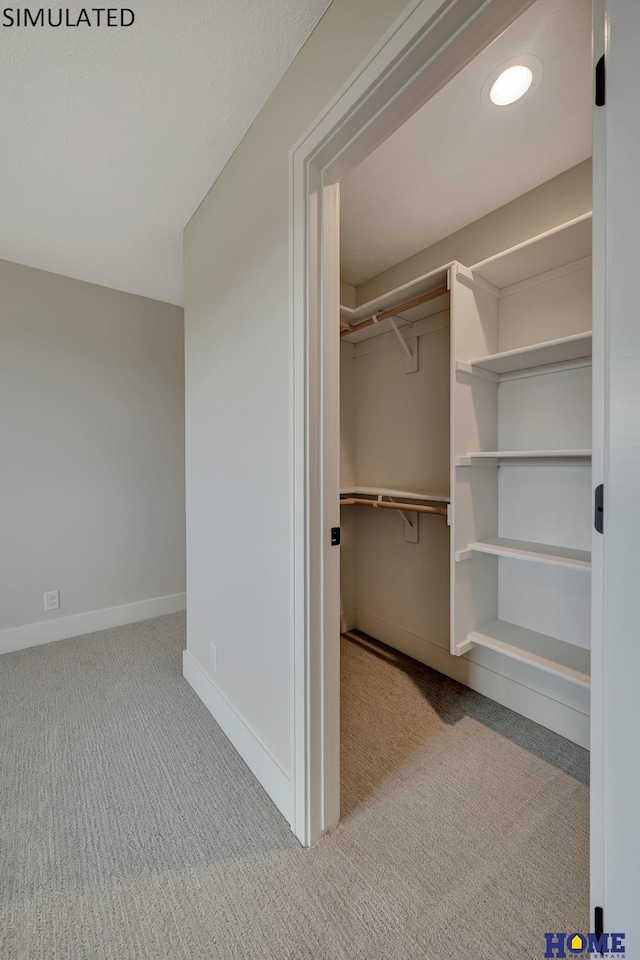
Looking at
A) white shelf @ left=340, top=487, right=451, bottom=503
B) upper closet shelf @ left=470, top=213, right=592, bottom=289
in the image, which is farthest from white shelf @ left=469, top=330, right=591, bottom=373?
white shelf @ left=340, top=487, right=451, bottom=503

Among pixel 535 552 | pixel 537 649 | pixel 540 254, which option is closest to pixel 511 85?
pixel 540 254

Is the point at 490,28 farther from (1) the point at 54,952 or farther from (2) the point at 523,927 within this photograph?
(1) the point at 54,952

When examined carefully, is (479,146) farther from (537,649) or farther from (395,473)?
(537,649)

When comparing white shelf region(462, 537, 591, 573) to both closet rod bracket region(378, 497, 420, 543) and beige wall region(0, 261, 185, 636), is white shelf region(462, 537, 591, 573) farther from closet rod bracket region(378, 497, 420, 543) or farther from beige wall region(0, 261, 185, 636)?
beige wall region(0, 261, 185, 636)

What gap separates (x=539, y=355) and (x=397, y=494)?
3.23 feet

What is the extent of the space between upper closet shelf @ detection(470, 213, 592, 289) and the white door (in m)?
0.89

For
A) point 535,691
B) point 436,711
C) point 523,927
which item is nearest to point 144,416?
point 436,711

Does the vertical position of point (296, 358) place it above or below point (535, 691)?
above

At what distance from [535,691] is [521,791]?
19.3 inches

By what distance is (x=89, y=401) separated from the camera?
9.37 ft

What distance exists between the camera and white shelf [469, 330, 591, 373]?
1.53 metres

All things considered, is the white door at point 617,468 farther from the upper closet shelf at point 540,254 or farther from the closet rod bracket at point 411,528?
the closet rod bracket at point 411,528

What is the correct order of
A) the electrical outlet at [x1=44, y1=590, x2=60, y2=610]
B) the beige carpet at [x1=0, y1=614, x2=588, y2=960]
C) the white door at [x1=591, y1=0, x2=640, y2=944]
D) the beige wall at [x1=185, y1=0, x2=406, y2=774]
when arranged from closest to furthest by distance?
the white door at [x1=591, y1=0, x2=640, y2=944] → the beige carpet at [x1=0, y1=614, x2=588, y2=960] → the beige wall at [x1=185, y1=0, x2=406, y2=774] → the electrical outlet at [x1=44, y1=590, x2=60, y2=610]

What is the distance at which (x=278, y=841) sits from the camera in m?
1.28
